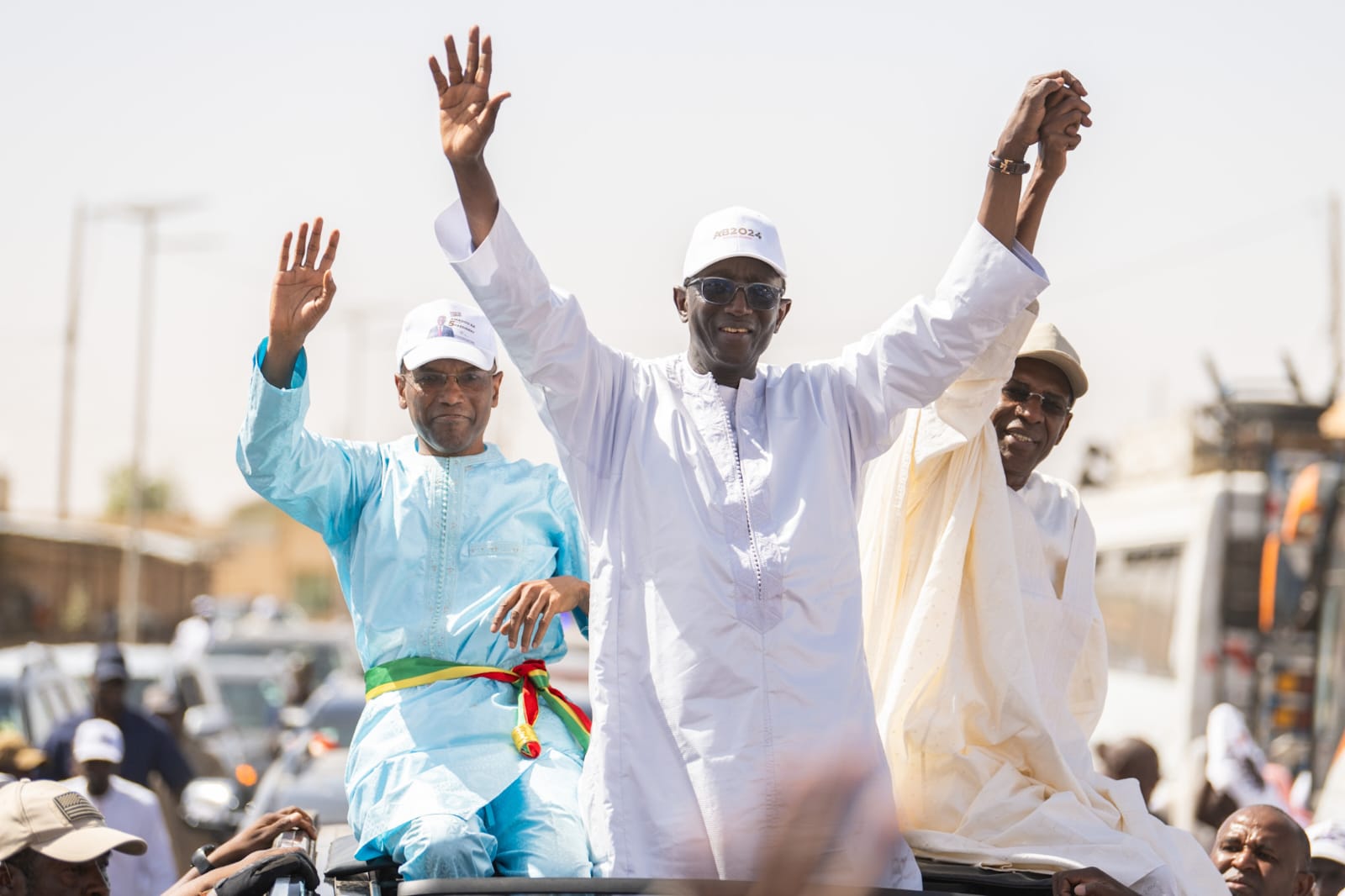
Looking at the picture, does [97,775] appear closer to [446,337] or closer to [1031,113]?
[446,337]

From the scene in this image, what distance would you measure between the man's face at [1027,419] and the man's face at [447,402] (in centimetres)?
132

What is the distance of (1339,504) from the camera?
549 inches

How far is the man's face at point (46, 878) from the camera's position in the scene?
16.1 feet

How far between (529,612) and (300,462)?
70 centimetres

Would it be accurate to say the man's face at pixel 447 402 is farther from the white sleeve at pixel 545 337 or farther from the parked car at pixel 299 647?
the parked car at pixel 299 647

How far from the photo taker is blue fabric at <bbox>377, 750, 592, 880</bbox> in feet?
12.3

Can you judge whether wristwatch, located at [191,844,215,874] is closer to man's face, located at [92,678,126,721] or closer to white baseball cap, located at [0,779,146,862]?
white baseball cap, located at [0,779,146,862]

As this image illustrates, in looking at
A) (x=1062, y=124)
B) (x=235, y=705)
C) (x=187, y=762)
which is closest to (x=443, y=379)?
(x=1062, y=124)

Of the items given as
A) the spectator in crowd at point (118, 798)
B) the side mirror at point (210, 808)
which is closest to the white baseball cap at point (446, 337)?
the side mirror at point (210, 808)

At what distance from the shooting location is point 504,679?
169 inches

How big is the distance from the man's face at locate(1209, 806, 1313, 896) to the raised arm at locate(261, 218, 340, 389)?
3.33 meters

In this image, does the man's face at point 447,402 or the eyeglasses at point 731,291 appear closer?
the eyeglasses at point 731,291

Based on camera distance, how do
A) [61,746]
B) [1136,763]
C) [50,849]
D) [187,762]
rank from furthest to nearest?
[187,762]
[61,746]
[1136,763]
[50,849]

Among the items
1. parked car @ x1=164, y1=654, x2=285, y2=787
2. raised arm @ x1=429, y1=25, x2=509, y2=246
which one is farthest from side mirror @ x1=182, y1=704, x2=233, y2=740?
raised arm @ x1=429, y1=25, x2=509, y2=246
